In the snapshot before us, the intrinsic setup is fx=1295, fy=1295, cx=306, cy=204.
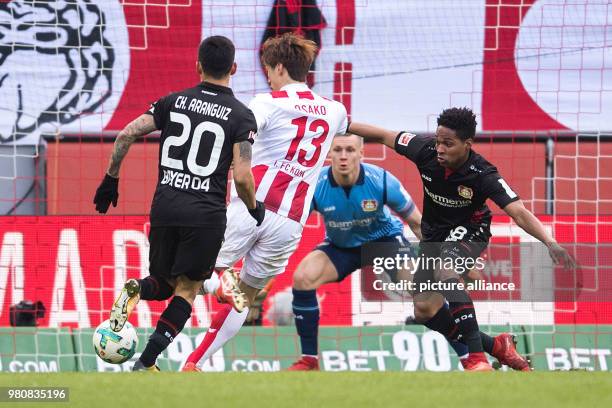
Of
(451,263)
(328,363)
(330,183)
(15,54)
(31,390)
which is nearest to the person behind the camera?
(31,390)

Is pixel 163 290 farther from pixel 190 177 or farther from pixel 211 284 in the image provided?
pixel 190 177

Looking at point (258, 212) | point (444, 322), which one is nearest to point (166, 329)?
point (258, 212)

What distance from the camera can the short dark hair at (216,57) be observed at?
27.1 feet

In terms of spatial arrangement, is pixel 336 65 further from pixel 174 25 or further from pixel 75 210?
Result: pixel 75 210

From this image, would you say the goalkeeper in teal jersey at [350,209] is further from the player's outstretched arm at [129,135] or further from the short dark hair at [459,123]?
the player's outstretched arm at [129,135]

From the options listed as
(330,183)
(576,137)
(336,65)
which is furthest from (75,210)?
(576,137)

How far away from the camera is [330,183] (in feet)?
36.0

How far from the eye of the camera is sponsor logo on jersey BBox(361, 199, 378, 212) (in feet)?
35.5

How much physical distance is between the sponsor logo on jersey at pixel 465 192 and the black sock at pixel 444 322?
0.89m

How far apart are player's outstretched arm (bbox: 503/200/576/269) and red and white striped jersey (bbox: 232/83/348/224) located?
4.66 ft

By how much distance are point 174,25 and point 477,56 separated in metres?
3.45

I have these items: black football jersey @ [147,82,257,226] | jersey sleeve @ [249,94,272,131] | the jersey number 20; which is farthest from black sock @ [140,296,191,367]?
jersey sleeve @ [249,94,272,131]

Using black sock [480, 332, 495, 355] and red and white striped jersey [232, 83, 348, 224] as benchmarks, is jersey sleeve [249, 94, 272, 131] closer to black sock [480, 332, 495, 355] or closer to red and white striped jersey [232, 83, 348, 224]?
red and white striped jersey [232, 83, 348, 224]

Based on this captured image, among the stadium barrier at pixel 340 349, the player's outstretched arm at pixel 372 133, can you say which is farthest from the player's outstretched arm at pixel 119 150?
the stadium barrier at pixel 340 349
